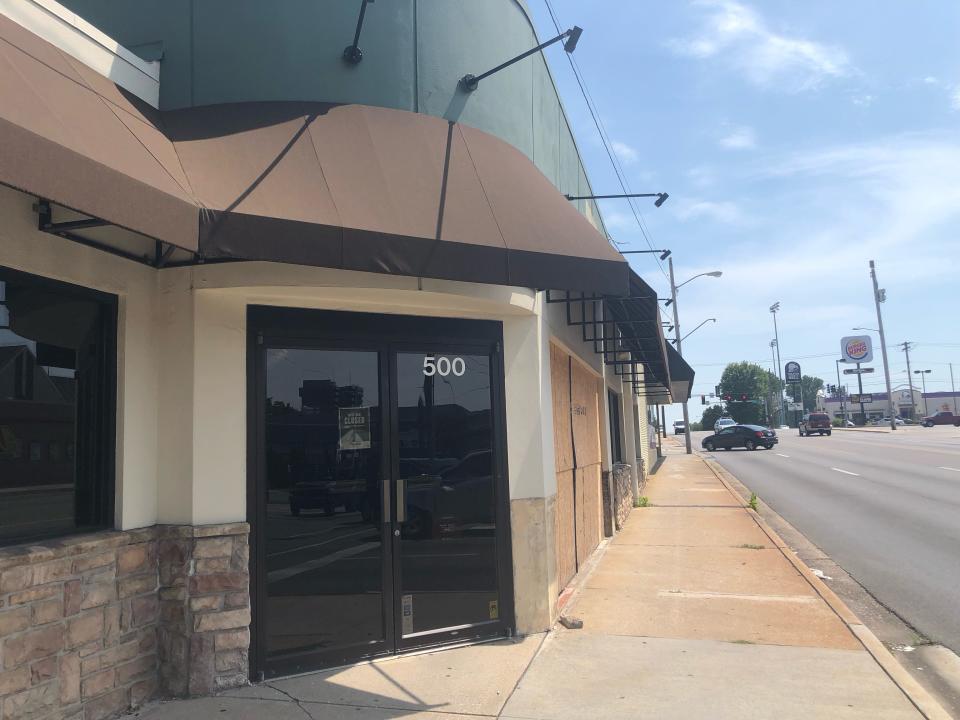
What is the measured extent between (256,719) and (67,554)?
1.47 m

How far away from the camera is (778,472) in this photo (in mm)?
23688

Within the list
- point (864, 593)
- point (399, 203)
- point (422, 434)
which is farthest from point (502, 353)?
point (864, 593)

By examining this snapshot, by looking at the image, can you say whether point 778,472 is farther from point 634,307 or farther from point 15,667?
point 15,667

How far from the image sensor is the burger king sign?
363 ft

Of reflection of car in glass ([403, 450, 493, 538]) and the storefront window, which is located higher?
the storefront window

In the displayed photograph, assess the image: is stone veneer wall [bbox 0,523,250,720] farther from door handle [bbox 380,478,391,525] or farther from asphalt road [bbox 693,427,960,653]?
asphalt road [bbox 693,427,960,653]

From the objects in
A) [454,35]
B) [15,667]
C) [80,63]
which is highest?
[454,35]

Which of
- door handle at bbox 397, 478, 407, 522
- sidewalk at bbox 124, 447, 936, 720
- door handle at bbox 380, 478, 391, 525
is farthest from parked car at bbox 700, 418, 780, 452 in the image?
door handle at bbox 380, 478, 391, 525

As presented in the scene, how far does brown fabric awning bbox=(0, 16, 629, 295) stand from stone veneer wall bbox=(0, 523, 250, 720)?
1.92m

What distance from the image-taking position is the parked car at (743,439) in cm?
3931

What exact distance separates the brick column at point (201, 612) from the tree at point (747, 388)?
106 metres

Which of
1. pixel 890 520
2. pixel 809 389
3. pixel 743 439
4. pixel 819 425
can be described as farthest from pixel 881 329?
pixel 809 389

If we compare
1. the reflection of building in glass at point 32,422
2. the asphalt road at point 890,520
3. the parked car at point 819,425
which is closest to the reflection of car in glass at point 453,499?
the reflection of building in glass at point 32,422

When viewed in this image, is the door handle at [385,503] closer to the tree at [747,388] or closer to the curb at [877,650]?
the curb at [877,650]
